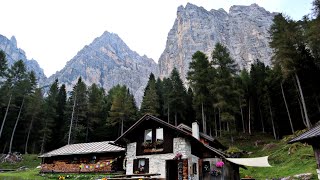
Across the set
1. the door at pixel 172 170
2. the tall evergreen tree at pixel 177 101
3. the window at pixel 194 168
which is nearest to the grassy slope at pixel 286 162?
the window at pixel 194 168

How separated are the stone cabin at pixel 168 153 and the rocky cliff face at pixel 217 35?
11680 centimetres

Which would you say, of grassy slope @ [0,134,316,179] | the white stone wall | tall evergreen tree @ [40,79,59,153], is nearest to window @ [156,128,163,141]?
the white stone wall

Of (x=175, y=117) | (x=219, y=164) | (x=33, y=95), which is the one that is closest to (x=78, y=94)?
(x=33, y=95)

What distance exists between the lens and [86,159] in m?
31.4

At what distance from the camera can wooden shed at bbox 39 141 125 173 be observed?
29406 millimetres

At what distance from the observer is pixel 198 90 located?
43656 mm

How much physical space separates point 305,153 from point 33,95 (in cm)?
4474

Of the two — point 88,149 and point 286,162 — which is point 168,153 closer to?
point 286,162

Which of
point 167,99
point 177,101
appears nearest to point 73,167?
point 167,99

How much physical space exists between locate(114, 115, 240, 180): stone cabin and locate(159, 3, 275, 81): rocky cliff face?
117 m

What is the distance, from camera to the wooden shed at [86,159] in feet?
96.5

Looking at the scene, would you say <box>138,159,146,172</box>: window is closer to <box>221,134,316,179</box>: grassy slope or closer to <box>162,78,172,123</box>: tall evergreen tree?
<box>221,134,316,179</box>: grassy slope

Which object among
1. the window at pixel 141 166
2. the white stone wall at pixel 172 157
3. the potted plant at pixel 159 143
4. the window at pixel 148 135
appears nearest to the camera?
the white stone wall at pixel 172 157

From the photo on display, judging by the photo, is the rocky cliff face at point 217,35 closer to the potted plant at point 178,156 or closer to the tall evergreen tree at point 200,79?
the tall evergreen tree at point 200,79
